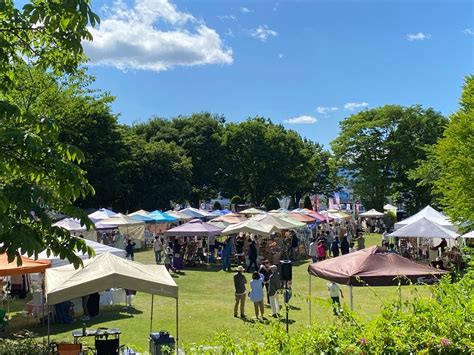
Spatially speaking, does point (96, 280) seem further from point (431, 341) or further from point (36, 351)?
point (431, 341)

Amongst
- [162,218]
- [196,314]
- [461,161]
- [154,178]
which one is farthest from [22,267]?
[154,178]

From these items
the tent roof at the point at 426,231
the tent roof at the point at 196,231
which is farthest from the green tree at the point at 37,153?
the tent roof at the point at 426,231

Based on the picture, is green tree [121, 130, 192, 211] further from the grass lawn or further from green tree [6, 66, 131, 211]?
the grass lawn

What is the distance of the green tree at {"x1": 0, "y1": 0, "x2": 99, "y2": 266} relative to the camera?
422cm

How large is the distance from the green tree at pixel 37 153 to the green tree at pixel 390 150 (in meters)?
51.2

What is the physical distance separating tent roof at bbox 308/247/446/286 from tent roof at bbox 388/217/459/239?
35.2ft

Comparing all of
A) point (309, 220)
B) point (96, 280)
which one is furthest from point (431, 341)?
point (309, 220)

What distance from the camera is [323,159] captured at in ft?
249

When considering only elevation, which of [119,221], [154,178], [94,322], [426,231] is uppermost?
[154,178]

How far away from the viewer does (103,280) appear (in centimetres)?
968

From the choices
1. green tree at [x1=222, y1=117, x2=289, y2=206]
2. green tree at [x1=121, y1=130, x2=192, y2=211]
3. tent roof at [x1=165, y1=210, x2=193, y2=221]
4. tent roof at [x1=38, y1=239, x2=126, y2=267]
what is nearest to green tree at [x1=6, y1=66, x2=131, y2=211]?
green tree at [x1=121, y1=130, x2=192, y2=211]

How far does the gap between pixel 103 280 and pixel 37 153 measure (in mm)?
5965

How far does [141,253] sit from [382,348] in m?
27.1

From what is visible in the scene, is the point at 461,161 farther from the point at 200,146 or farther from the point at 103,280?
the point at 200,146
